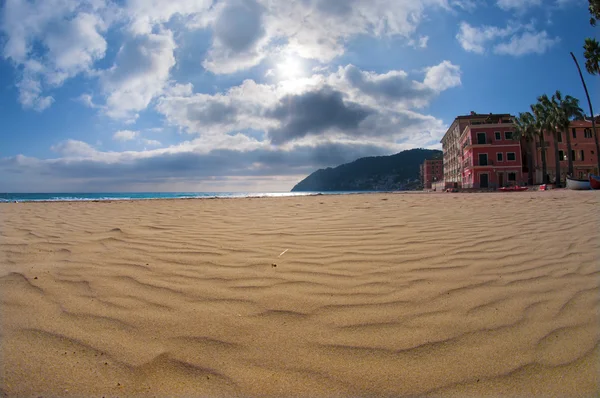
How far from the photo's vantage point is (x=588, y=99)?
22766 millimetres

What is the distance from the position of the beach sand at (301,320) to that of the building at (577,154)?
50478 millimetres

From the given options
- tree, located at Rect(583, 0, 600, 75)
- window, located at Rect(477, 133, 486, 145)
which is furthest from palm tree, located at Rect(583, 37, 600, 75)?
window, located at Rect(477, 133, 486, 145)

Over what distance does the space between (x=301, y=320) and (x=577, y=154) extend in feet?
186

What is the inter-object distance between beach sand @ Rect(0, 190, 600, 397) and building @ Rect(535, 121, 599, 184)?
166 ft

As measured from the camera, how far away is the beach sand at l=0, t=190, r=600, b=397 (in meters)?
1.36

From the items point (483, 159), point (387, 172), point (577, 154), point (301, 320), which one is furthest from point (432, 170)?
point (387, 172)

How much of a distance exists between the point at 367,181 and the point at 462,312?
607 ft

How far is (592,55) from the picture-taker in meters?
20.6

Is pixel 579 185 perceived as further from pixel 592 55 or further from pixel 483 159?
pixel 483 159

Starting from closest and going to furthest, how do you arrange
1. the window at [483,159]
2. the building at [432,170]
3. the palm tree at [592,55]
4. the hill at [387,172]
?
the palm tree at [592,55] → the window at [483,159] → the building at [432,170] → the hill at [387,172]

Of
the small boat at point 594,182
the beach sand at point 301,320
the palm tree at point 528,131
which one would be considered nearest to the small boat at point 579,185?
the small boat at point 594,182

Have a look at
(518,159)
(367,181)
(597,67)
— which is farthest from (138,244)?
(367,181)

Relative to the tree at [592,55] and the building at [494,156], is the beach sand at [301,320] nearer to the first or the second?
the tree at [592,55]

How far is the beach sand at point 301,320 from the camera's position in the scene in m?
1.36
